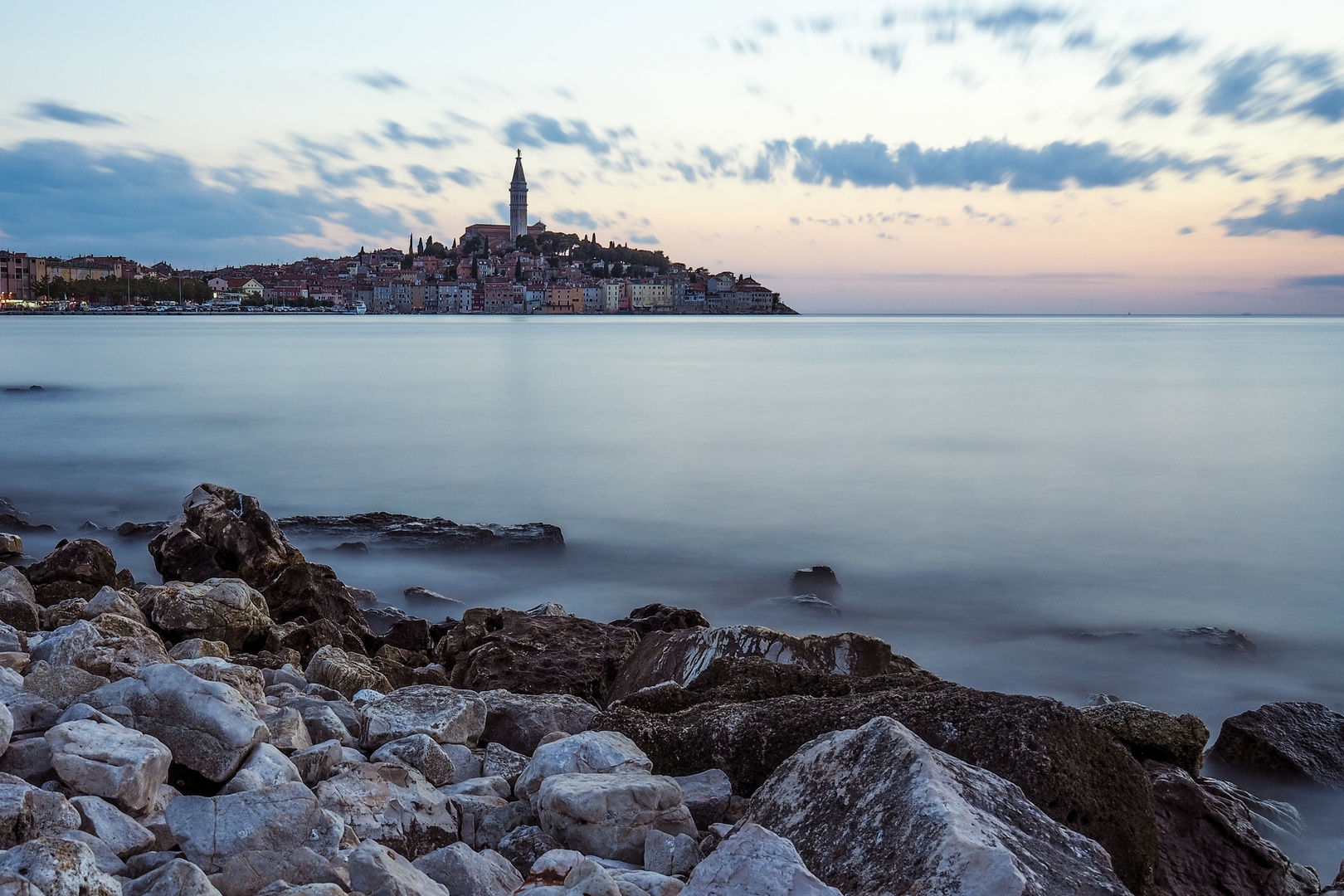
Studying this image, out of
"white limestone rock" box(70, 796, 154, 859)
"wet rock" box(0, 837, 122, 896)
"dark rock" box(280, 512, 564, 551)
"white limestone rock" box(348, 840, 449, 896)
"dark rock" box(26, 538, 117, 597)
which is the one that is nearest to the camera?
"wet rock" box(0, 837, 122, 896)

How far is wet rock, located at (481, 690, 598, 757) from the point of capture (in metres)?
3.43

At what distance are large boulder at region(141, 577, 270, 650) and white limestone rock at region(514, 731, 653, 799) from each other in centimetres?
253

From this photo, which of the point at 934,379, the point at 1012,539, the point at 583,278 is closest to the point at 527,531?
the point at 1012,539

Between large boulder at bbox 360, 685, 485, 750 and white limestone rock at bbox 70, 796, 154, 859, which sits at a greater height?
white limestone rock at bbox 70, 796, 154, 859

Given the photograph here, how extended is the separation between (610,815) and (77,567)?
481 cm

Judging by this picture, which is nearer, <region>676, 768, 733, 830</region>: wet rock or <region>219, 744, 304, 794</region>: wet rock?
<region>219, 744, 304, 794</region>: wet rock

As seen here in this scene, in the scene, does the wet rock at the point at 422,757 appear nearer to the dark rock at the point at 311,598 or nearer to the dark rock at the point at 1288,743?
the dark rock at the point at 311,598

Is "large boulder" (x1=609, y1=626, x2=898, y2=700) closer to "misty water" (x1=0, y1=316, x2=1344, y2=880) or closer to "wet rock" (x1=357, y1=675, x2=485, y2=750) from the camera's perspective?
"wet rock" (x1=357, y1=675, x2=485, y2=750)

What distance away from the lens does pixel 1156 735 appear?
3.64 meters

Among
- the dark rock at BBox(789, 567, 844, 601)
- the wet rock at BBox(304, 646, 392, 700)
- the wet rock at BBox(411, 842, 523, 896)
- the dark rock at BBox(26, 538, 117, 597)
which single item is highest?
the wet rock at BBox(411, 842, 523, 896)

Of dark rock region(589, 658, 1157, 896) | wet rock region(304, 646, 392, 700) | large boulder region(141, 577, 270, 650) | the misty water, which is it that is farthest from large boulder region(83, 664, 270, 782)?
the misty water

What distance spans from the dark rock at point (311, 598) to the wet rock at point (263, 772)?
3.00 metres

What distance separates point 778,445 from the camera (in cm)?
1555

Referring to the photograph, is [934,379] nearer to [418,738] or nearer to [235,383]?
[235,383]
